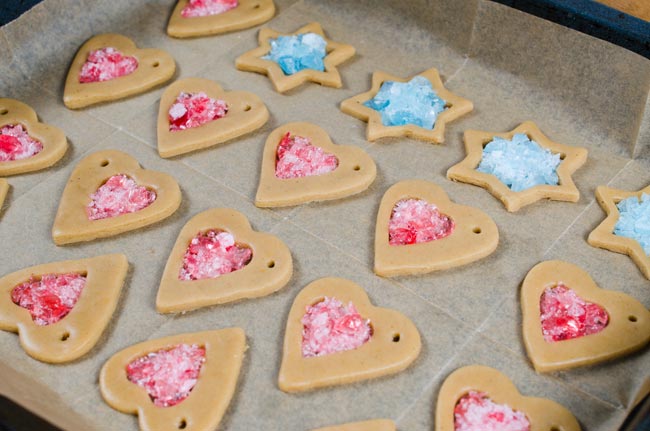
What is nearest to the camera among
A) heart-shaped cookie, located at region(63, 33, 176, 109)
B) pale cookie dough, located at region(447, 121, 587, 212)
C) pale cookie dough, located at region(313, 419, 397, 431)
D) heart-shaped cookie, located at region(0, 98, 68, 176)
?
pale cookie dough, located at region(313, 419, 397, 431)

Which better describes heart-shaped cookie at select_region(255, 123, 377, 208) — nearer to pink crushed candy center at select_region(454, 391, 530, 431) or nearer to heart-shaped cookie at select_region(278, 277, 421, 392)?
heart-shaped cookie at select_region(278, 277, 421, 392)

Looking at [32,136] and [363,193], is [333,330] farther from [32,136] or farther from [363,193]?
[32,136]

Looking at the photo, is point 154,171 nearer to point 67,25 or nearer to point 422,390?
point 67,25

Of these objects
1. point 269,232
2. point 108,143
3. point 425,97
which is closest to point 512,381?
point 269,232

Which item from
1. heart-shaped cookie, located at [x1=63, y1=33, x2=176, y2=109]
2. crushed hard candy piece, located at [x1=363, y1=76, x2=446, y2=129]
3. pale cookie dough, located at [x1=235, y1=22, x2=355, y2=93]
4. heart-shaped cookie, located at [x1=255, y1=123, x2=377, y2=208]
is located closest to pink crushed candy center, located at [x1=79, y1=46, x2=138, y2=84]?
heart-shaped cookie, located at [x1=63, y1=33, x2=176, y2=109]

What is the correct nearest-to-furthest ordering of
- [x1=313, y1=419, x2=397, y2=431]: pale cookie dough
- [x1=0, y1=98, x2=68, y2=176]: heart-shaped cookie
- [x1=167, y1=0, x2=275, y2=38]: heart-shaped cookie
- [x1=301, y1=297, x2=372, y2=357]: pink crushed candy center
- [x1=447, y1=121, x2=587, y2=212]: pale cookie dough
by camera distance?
[x1=313, y1=419, x2=397, y2=431]: pale cookie dough, [x1=301, y1=297, x2=372, y2=357]: pink crushed candy center, [x1=447, y1=121, x2=587, y2=212]: pale cookie dough, [x1=0, y1=98, x2=68, y2=176]: heart-shaped cookie, [x1=167, y1=0, x2=275, y2=38]: heart-shaped cookie

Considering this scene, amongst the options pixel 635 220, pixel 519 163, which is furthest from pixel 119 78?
pixel 635 220
